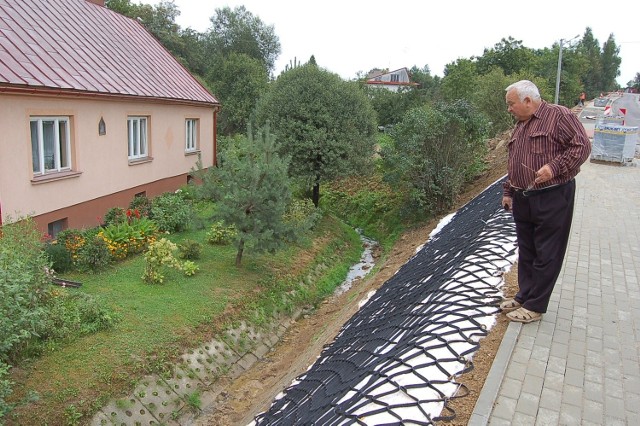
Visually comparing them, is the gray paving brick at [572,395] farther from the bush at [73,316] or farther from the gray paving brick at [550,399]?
the bush at [73,316]

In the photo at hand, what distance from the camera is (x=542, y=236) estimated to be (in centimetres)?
417

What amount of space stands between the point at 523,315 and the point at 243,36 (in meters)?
52.4

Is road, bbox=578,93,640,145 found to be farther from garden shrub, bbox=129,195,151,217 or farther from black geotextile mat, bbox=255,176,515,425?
garden shrub, bbox=129,195,151,217

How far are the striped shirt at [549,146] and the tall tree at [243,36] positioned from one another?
1990 inches

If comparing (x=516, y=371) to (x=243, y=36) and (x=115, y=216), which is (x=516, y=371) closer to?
(x=115, y=216)

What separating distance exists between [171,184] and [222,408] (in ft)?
32.7

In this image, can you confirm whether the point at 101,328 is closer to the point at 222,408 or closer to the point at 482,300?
the point at 222,408

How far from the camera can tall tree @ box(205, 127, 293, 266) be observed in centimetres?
940

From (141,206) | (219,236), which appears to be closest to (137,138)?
(141,206)

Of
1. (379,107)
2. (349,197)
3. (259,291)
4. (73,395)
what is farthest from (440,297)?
(379,107)

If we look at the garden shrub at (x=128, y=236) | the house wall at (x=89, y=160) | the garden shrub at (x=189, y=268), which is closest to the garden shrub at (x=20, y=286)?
the house wall at (x=89, y=160)

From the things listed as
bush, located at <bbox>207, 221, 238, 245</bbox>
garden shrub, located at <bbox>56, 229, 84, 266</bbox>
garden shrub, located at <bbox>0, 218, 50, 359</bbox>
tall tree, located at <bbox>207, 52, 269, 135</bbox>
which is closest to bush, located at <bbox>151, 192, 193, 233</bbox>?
bush, located at <bbox>207, 221, 238, 245</bbox>

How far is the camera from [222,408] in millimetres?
6945

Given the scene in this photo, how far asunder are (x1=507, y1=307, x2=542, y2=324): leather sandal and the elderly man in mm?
232
